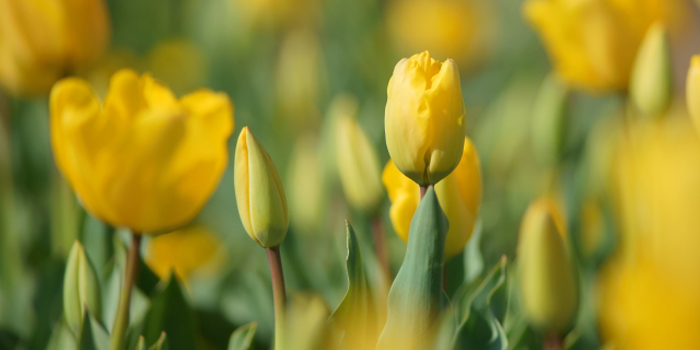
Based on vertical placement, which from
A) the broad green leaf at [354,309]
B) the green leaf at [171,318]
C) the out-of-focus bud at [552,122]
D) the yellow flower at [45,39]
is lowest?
the green leaf at [171,318]

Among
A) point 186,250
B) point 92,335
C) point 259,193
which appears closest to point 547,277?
point 259,193

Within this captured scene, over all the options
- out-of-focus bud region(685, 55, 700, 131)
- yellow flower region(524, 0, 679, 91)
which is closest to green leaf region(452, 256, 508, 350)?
out-of-focus bud region(685, 55, 700, 131)

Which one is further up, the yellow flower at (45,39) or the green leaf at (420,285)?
the yellow flower at (45,39)

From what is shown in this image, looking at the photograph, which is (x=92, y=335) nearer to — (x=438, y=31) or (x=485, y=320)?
(x=485, y=320)

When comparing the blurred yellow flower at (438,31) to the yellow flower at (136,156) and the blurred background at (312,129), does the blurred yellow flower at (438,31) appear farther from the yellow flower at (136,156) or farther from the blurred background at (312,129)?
the yellow flower at (136,156)

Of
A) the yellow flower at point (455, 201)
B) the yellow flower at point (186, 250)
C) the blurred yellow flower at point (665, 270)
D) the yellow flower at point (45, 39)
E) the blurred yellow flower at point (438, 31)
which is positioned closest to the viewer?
the blurred yellow flower at point (665, 270)

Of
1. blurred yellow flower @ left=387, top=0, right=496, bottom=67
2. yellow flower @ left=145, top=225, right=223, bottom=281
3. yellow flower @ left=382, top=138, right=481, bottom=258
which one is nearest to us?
yellow flower @ left=382, top=138, right=481, bottom=258

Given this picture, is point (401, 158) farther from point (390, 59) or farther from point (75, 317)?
point (390, 59)

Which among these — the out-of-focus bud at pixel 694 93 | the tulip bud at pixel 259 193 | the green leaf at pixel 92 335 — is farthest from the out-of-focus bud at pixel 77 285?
the out-of-focus bud at pixel 694 93

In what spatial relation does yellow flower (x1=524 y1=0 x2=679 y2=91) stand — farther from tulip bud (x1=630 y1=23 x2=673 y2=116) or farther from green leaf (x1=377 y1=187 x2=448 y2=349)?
green leaf (x1=377 y1=187 x2=448 y2=349)
